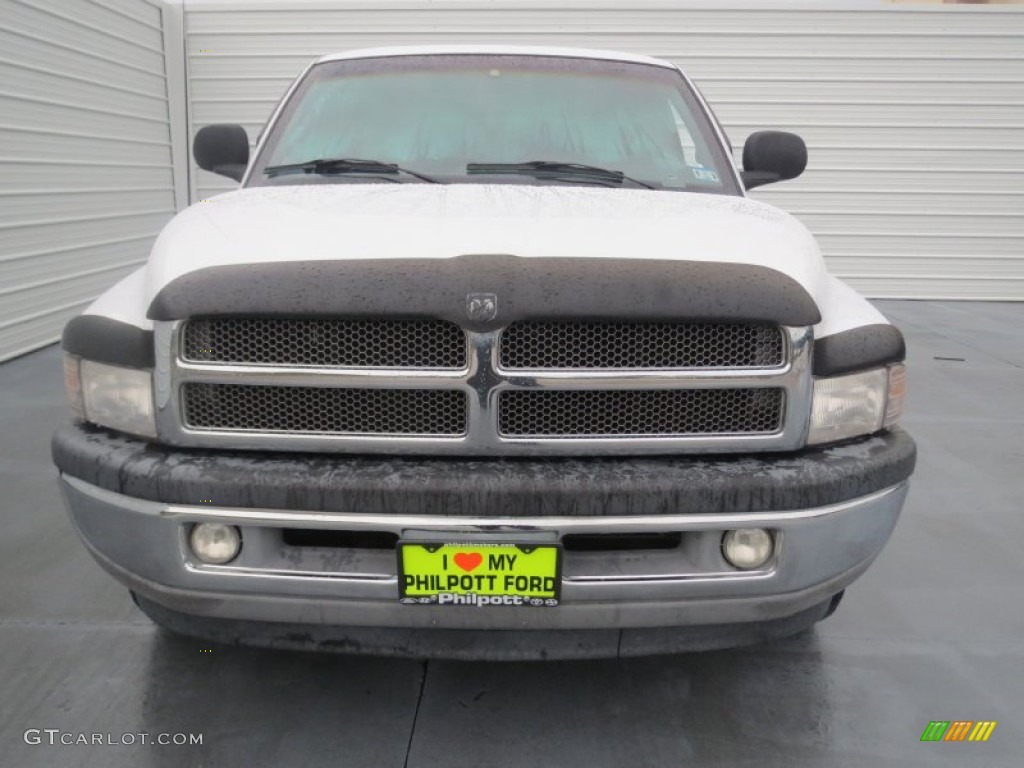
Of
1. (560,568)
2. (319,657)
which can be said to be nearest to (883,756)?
(560,568)

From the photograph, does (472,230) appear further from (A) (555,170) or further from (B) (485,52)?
(B) (485,52)

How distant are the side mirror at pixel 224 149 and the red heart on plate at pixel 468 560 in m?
2.23

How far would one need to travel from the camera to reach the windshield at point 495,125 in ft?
9.14

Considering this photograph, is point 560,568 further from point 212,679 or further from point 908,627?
point 908,627

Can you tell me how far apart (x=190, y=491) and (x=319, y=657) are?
866 millimetres

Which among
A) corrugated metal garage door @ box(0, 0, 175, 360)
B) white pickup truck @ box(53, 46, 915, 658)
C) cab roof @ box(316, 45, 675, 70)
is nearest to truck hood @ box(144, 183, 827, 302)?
white pickup truck @ box(53, 46, 915, 658)

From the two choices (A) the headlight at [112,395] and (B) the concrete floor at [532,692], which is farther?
(B) the concrete floor at [532,692]

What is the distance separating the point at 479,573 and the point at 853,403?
991 mm

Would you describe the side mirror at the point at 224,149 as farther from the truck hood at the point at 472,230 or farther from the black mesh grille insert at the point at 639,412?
the black mesh grille insert at the point at 639,412

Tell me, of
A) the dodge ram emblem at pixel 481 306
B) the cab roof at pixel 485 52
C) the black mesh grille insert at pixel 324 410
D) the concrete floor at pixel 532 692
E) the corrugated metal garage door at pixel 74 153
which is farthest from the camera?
the corrugated metal garage door at pixel 74 153

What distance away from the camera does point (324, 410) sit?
73.8 inches

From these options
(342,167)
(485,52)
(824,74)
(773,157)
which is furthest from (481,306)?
(824,74)

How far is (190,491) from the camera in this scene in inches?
70.5

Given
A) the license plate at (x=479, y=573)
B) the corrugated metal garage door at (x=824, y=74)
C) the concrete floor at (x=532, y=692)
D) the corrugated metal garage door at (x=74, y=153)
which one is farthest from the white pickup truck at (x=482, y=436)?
the corrugated metal garage door at (x=824, y=74)
